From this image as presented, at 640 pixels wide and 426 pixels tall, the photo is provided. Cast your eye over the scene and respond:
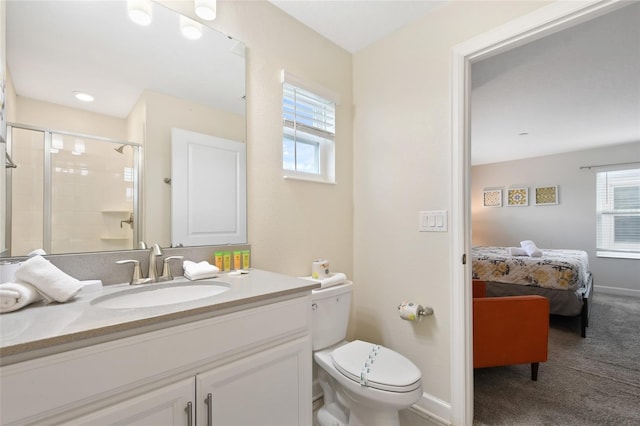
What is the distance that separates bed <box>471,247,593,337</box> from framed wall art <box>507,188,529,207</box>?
2.22 m

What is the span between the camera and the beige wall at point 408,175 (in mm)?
1637

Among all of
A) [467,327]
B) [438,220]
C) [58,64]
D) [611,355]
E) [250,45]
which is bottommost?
[611,355]

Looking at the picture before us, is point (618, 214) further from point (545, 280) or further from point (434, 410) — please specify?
point (434, 410)

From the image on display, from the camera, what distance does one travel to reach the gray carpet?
66.4 inches

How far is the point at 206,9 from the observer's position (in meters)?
1.38

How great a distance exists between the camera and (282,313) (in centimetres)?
106

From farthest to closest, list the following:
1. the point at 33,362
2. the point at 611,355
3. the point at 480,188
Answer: the point at 480,188, the point at 611,355, the point at 33,362

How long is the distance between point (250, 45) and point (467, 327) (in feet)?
6.53

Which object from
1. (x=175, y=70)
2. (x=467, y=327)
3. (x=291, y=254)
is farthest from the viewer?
(x=291, y=254)

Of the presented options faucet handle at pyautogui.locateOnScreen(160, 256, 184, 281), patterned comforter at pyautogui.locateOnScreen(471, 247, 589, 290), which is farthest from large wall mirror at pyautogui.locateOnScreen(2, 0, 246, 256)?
patterned comforter at pyautogui.locateOnScreen(471, 247, 589, 290)

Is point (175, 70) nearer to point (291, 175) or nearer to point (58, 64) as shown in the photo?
point (58, 64)

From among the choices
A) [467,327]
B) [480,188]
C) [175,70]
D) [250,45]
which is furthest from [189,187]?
[480,188]

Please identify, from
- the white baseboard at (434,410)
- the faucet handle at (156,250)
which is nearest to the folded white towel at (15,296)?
the faucet handle at (156,250)

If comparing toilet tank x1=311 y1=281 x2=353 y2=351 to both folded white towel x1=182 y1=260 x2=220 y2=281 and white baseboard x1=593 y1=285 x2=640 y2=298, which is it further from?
white baseboard x1=593 y1=285 x2=640 y2=298
